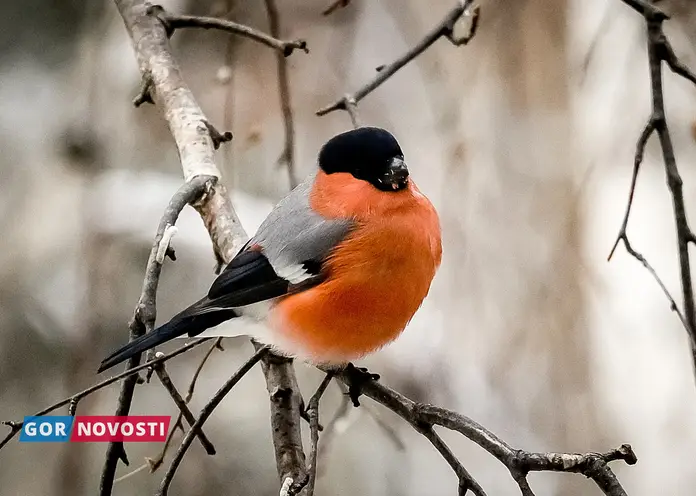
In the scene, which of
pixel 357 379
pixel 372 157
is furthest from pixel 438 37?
pixel 357 379

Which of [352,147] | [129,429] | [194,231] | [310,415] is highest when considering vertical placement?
[194,231]

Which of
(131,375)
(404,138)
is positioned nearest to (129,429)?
(131,375)

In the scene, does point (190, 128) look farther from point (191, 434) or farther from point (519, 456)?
point (519, 456)

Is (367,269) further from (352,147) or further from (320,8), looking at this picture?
(320,8)

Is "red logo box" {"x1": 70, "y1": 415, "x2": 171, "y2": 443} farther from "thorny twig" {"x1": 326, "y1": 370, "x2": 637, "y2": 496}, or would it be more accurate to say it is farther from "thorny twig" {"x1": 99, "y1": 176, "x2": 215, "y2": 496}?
"thorny twig" {"x1": 326, "y1": 370, "x2": 637, "y2": 496}

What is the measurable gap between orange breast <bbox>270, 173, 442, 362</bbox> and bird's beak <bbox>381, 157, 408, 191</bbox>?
0.01 m

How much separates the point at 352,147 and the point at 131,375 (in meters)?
0.38

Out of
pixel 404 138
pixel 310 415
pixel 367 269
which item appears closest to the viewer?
pixel 310 415

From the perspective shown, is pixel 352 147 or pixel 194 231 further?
pixel 194 231

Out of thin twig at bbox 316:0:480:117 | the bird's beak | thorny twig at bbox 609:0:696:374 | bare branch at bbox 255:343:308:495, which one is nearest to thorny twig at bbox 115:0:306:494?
bare branch at bbox 255:343:308:495

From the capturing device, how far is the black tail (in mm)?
711

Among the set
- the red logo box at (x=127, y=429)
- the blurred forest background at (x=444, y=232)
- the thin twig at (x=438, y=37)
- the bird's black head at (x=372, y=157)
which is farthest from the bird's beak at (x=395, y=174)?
the blurred forest background at (x=444, y=232)

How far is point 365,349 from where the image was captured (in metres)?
0.86

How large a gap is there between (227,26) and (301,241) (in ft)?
1.36
